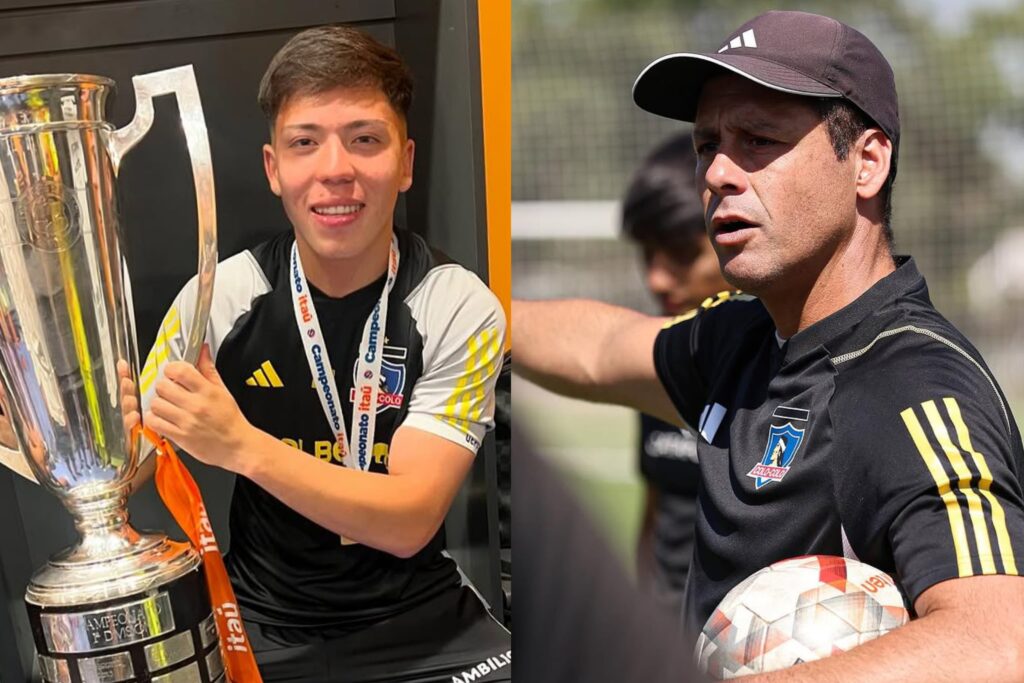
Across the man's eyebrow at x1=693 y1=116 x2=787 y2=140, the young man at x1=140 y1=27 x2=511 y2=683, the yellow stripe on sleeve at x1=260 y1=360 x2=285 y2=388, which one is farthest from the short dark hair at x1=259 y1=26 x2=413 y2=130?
the man's eyebrow at x1=693 y1=116 x2=787 y2=140

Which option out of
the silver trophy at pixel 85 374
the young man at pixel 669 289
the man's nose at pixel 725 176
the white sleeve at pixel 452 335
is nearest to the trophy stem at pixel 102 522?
the silver trophy at pixel 85 374

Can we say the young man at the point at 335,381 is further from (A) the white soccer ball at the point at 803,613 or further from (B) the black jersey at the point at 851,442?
(A) the white soccer ball at the point at 803,613

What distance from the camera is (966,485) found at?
4.55ft

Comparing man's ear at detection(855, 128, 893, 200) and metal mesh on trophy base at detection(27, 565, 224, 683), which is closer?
man's ear at detection(855, 128, 893, 200)

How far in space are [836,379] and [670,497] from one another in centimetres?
35

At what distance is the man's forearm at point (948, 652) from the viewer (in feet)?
4.45

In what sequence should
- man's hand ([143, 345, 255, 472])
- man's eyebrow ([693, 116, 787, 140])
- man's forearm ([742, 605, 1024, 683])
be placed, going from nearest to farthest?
1. man's forearm ([742, 605, 1024, 683])
2. man's eyebrow ([693, 116, 787, 140])
3. man's hand ([143, 345, 255, 472])

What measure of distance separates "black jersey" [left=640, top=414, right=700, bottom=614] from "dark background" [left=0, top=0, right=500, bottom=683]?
0.51 m

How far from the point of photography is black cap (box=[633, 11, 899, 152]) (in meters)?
1.44

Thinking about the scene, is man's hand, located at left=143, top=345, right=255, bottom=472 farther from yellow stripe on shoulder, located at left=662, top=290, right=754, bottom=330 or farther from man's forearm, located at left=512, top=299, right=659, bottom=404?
yellow stripe on shoulder, located at left=662, top=290, right=754, bottom=330

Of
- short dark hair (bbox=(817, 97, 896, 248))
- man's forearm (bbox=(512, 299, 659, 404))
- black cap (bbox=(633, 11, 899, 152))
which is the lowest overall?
man's forearm (bbox=(512, 299, 659, 404))

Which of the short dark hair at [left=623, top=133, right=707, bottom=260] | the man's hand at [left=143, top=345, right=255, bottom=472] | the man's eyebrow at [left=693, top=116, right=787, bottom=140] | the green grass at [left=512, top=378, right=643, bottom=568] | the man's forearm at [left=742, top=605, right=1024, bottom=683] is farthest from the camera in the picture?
the man's hand at [left=143, top=345, right=255, bottom=472]

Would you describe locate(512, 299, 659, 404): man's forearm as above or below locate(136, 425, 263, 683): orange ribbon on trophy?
above

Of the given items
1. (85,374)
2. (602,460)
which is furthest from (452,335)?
(85,374)
